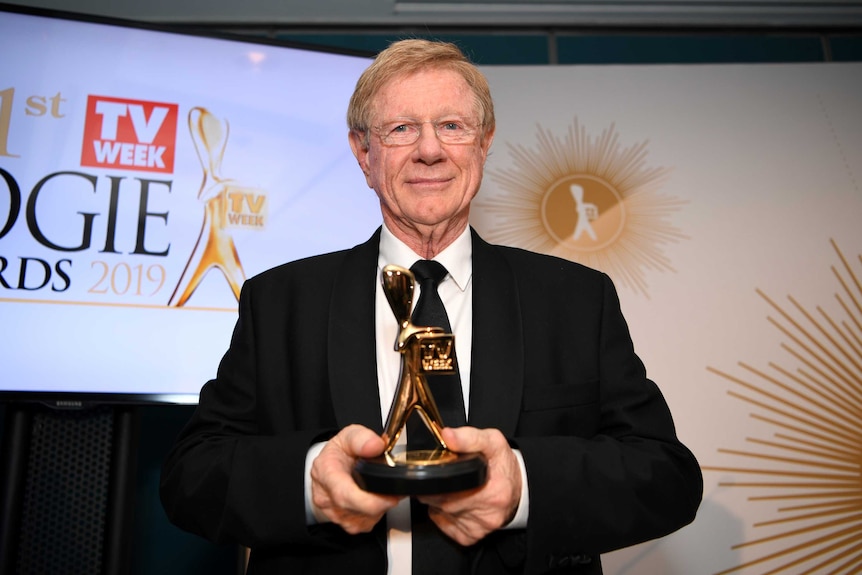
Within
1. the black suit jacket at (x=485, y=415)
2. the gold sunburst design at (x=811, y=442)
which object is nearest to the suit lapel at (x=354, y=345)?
the black suit jacket at (x=485, y=415)

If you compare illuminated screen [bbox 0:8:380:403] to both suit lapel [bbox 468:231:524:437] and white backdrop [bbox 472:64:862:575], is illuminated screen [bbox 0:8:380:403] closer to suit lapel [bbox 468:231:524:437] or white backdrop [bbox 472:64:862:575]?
white backdrop [bbox 472:64:862:575]

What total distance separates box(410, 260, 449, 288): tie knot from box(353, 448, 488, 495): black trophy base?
0.38 metres

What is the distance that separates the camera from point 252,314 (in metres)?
1.13

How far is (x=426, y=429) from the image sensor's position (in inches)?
38.2

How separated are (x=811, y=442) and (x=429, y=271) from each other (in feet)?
5.88

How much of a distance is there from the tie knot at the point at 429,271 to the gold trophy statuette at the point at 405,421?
0.74 ft

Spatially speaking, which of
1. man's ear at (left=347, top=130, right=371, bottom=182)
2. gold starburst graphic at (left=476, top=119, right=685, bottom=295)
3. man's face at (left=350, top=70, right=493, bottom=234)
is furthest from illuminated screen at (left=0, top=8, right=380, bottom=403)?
man's face at (left=350, top=70, right=493, bottom=234)

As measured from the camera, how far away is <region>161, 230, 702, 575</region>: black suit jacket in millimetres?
854

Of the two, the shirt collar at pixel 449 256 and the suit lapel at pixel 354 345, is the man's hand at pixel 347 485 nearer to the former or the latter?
the suit lapel at pixel 354 345

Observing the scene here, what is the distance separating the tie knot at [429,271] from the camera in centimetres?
105

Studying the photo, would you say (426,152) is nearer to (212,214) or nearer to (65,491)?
(212,214)

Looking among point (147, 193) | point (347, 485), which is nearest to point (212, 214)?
point (147, 193)

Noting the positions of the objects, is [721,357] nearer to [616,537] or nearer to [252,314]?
[616,537]

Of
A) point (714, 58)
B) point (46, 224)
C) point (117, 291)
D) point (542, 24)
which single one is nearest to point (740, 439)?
point (714, 58)
